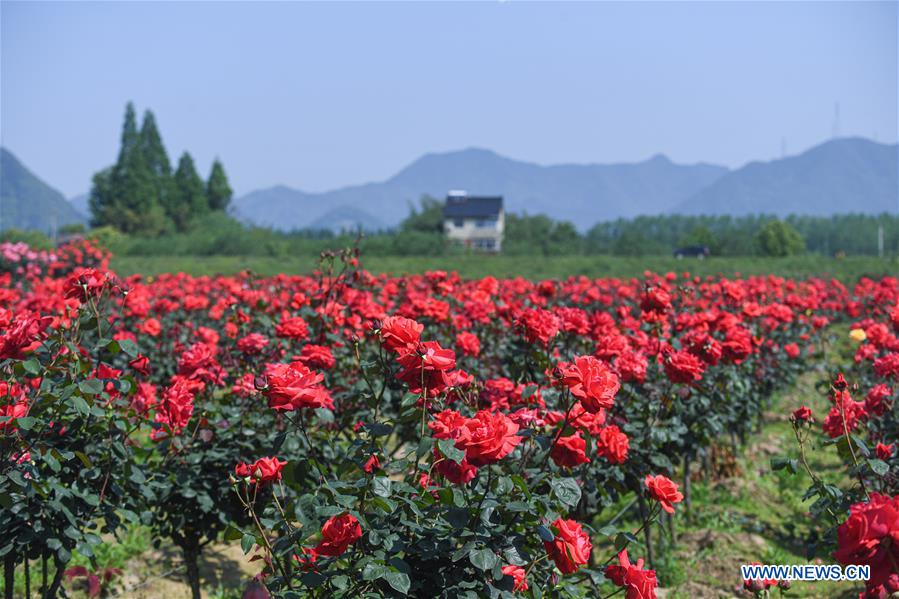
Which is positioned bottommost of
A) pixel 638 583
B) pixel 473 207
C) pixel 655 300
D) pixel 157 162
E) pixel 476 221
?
pixel 638 583

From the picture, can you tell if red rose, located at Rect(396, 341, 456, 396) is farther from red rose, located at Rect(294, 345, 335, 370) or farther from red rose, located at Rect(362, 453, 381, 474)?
red rose, located at Rect(294, 345, 335, 370)

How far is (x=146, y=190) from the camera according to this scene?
6681 centimetres

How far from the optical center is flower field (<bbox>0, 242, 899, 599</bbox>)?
6.48 feet

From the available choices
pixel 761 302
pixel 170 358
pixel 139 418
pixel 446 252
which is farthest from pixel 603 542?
pixel 446 252

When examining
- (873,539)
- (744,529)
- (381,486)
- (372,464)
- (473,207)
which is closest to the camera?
(873,539)

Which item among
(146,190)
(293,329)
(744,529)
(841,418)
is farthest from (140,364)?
(146,190)

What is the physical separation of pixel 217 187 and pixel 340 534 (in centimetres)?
8144

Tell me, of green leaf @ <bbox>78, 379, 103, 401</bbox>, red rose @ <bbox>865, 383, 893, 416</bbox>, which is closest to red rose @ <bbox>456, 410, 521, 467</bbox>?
green leaf @ <bbox>78, 379, 103, 401</bbox>

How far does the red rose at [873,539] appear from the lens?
55.9 inches

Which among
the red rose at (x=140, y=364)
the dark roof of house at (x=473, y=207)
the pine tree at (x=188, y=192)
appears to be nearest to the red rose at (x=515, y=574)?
the red rose at (x=140, y=364)

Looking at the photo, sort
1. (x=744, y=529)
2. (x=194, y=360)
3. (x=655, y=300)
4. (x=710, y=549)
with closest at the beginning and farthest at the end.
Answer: (x=194, y=360) < (x=655, y=300) < (x=710, y=549) < (x=744, y=529)

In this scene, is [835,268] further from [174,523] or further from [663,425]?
[174,523]

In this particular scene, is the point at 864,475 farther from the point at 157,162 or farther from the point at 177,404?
the point at 157,162

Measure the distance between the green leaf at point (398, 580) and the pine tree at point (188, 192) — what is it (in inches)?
2906
